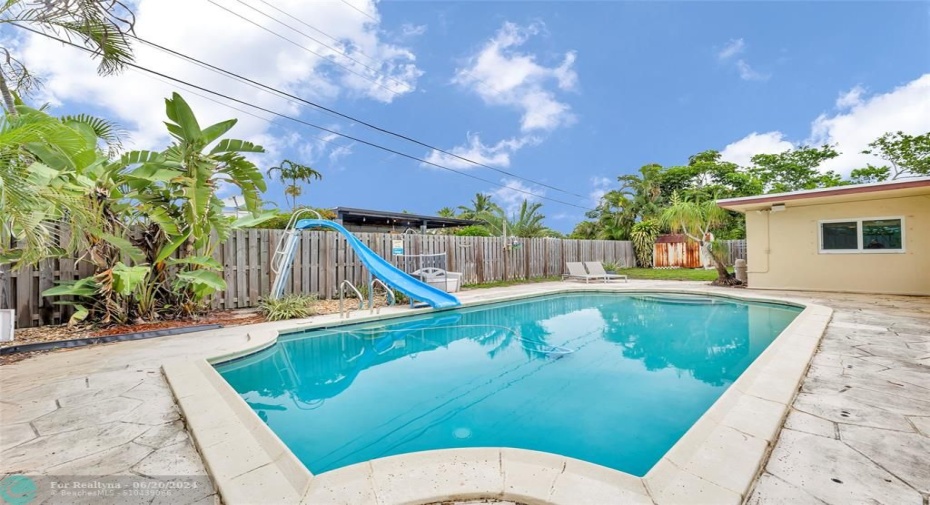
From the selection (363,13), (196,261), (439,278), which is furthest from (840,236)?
(196,261)

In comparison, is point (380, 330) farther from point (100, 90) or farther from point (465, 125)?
point (465, 125)

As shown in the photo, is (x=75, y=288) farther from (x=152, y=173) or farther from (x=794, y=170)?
(x=794, y=170)

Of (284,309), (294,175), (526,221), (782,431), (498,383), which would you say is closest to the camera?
(782,431)

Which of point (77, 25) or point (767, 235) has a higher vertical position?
point (77, 25)

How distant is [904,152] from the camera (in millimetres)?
21359

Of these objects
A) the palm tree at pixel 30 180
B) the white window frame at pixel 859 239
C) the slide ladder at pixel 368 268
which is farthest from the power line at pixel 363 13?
the white window frame at pixel 859 239

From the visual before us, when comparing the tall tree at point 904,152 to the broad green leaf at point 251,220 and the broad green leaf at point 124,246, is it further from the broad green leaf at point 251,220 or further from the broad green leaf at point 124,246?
the broad green leaf at point 124,246

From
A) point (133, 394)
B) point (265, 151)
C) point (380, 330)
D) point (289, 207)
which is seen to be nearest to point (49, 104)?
point (265, 151)

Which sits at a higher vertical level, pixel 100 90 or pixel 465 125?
pixel 465 125

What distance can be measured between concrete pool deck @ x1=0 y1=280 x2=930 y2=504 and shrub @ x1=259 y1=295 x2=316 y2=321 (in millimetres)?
2241

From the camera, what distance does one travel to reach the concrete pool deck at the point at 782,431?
1.83 metres

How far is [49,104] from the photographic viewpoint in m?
5.50

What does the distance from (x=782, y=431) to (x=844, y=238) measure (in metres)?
11.0

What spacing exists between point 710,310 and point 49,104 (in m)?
12.4
